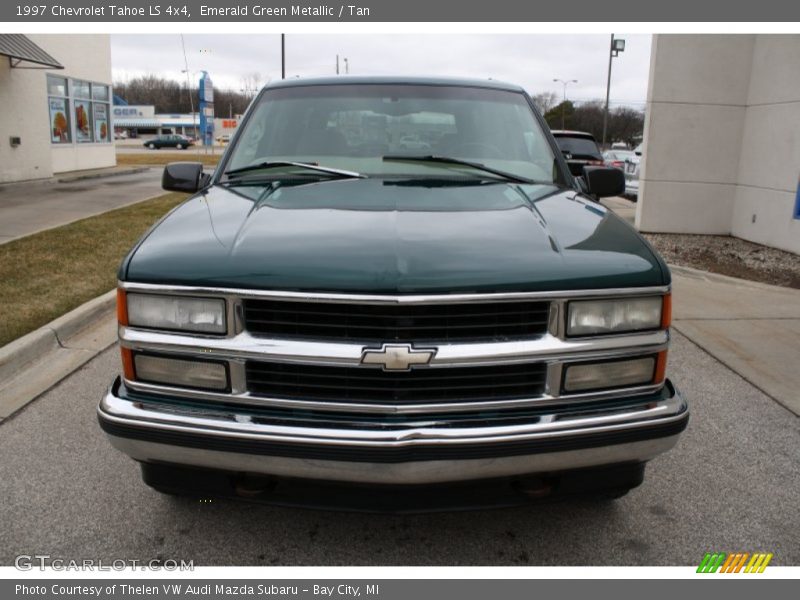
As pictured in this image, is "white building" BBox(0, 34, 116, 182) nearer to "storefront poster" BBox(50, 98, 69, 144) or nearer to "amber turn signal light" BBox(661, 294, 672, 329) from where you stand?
"storefront poster" BBox(50, 98, 69, 144)

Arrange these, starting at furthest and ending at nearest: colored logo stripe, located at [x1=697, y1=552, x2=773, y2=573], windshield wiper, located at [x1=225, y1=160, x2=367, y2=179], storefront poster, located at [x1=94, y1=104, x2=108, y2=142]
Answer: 1. storefront poster, located at [x1=94, y1=104, x2=108, y2=142]
2. windshield wiper, located at [x1=225, y1=160, x2=367, y2=179]
3. colored logo stripe, located at [x1=697, y1=552, x2=773, y2=573]

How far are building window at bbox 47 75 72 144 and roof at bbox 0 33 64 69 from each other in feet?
7.32

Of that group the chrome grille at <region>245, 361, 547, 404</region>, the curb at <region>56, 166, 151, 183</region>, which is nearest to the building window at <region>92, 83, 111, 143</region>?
the curb at <region>56, 166, 151, 183</region>

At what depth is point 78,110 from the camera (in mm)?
22594

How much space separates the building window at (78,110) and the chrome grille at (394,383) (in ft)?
70.8

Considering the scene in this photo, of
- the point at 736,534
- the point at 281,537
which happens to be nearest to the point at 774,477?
the point at 736,534

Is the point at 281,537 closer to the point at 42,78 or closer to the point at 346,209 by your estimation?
the point at 346,209

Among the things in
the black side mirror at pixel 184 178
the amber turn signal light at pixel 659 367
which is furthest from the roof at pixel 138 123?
the amber turn signal light at pixel 659 367

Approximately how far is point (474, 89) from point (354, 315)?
2191 mm

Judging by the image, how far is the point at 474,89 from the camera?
3.98 meters

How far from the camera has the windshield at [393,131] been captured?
11.9 ft

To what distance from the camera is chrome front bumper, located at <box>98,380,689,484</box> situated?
2242 millimetres

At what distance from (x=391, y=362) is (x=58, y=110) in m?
22.4

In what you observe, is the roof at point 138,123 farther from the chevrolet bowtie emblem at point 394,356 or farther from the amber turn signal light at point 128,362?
the chevrolet bowtie emblem at point 394,356
